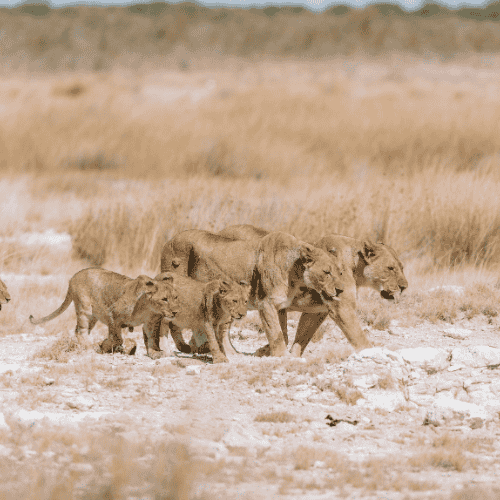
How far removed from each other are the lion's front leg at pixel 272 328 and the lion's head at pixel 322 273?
17.0 inches

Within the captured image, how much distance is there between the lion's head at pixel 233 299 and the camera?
A: 25.3 feet

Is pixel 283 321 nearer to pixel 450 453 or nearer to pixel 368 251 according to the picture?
pixel 368 251

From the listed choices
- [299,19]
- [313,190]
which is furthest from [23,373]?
[299,19]

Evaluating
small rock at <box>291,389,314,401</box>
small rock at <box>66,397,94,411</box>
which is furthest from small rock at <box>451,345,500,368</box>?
small rock at <box>66,397,94,411</box>

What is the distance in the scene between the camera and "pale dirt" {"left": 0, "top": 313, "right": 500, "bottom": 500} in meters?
5.11

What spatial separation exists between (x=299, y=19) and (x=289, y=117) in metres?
110

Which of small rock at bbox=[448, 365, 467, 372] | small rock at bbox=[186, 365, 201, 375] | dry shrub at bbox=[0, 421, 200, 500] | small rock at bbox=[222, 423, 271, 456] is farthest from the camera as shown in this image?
small rock at bbox=[448, 365, 467, 372]

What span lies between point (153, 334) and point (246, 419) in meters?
2.17

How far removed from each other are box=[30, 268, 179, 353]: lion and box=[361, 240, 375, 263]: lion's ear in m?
1.85

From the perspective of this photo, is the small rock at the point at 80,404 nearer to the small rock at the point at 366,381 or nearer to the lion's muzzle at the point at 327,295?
the small rock at the point at 366,381

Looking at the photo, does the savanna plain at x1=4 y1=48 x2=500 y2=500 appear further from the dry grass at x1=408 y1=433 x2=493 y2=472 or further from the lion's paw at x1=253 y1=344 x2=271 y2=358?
the lion's paw at x1=253 y1=344 x2=271 y2=358

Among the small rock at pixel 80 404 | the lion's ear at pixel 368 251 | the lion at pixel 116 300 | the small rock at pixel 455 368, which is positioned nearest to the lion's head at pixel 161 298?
the lion at pixel 116 300

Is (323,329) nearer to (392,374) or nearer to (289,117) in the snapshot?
(392,374)

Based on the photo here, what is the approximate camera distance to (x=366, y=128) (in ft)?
79.2
